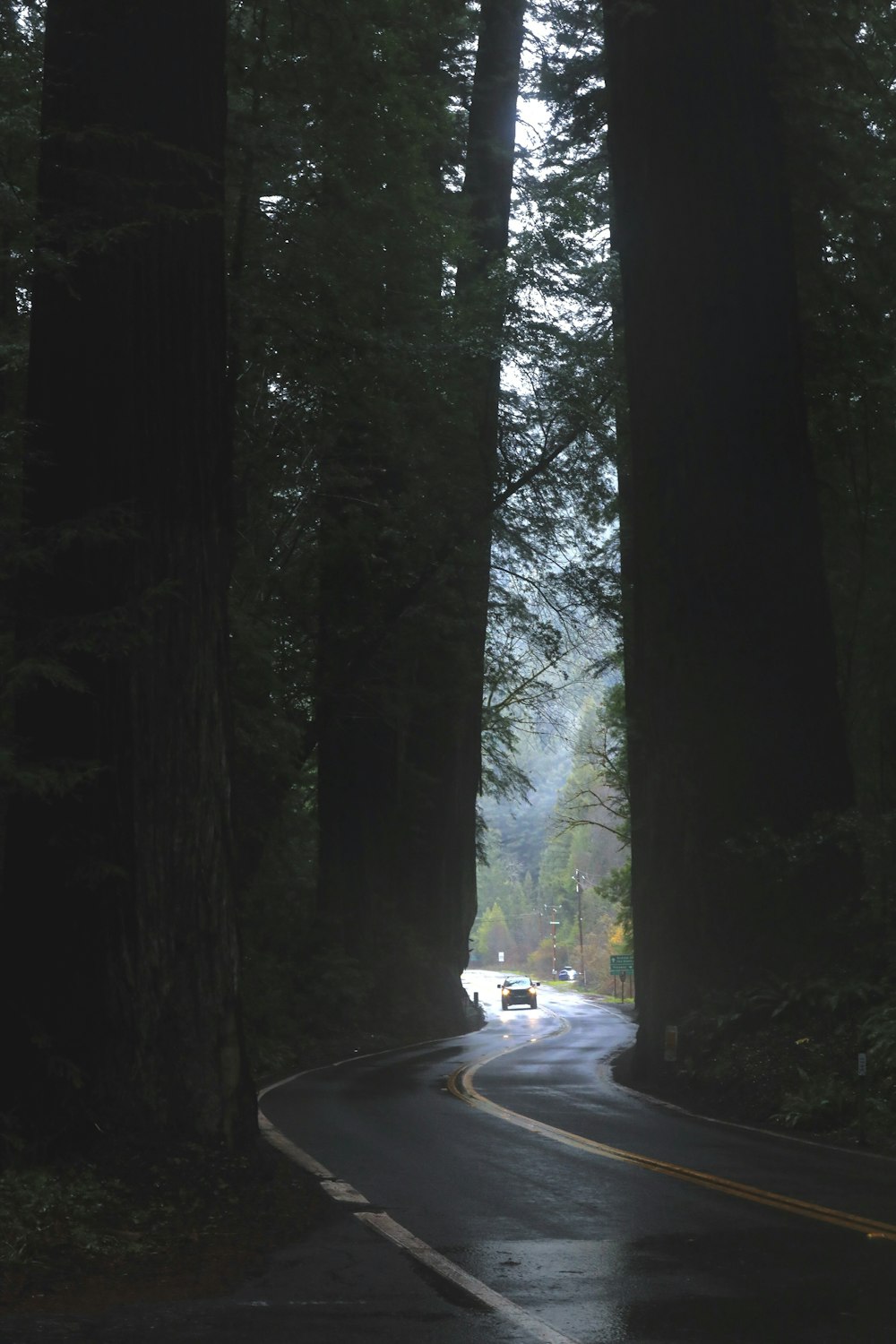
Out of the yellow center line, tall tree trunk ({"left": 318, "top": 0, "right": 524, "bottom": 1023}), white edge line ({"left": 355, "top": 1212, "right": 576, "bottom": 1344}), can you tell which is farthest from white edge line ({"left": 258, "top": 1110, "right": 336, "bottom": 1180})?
tall tree trunk ({"left": 318, "top": 0, "right": 524, "bottom": 1023})

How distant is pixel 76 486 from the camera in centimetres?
955

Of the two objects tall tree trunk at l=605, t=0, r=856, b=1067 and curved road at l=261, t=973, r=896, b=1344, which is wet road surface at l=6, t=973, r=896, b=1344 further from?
tall tree trunk at l=605, t=0, r=856, b=1067

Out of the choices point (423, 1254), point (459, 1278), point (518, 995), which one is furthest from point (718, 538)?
point (518, 995)

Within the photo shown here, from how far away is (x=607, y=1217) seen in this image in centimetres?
901

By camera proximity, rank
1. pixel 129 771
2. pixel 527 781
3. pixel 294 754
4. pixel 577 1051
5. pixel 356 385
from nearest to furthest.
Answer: pixel 129 771
pixel 356 385
pixel 294 754
pixel 577 1051
pixel 527 781

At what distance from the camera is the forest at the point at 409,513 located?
923 cm

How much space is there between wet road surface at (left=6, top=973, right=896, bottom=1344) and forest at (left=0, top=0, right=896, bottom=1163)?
1564 millimetres

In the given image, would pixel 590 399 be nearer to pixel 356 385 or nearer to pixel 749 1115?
pixel 356 385

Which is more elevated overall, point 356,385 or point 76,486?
point 356,385

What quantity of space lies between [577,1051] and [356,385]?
15.8 m

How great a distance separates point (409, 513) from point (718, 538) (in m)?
8.50

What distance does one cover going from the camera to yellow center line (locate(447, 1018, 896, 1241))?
8.68 metres

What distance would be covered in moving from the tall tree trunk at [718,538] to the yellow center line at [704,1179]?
12.7 feet

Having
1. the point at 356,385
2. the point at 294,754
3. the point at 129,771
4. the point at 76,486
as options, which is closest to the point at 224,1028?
the point at 129,771
